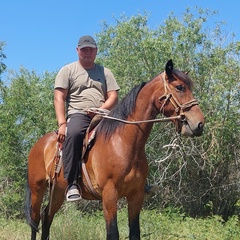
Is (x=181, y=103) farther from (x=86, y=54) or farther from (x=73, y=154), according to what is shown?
(x=86, y=54)

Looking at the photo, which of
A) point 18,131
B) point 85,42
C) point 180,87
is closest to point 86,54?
point 85,42

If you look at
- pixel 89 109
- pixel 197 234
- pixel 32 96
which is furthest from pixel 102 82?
pixel 32 96

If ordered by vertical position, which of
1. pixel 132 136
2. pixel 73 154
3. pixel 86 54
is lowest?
pixel 73 154

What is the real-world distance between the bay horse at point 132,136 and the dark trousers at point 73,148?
128 mm

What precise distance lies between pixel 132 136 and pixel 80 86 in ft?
3.73

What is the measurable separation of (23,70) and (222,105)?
30.5 feet

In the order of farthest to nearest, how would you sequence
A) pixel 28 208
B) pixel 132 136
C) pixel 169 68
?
1. pixel 28 208
2. pixel 132 136
3. pixel 169 68

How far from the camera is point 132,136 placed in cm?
489

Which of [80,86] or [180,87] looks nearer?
[180,87]

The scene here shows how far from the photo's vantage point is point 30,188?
6742mm

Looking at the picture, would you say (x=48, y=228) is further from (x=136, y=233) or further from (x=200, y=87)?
(x=200, y=87)

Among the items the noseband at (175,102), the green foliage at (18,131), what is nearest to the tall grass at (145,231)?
the noseband at (175,102)

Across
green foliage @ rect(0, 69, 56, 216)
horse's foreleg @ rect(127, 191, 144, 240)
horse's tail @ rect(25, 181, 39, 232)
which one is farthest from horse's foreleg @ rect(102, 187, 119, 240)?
green foliage @ rect(0, 69, 56, 216)

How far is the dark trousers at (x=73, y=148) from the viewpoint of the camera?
5.24 metres
